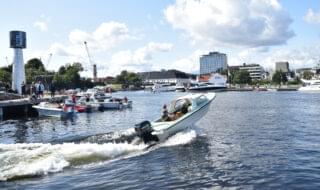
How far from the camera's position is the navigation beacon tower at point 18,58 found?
92875mm

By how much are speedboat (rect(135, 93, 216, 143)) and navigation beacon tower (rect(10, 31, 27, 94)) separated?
66295 millimetres

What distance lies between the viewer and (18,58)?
9531 cm

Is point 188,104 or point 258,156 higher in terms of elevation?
point 188,104

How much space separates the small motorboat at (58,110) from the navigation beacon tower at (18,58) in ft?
120

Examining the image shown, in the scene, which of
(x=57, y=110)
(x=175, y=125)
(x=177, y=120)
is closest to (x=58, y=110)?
(x=57, y=110)

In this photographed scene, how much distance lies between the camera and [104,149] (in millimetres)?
23406

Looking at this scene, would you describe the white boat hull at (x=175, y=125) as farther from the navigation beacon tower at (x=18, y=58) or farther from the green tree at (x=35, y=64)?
the green tree at (x=35, y=64)

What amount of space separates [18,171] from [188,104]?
15.7 metres

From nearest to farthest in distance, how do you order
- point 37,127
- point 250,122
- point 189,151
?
point 189,151 → point 250,122 → point 37,127

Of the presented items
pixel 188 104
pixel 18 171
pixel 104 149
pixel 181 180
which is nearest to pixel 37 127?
pixel 188 104

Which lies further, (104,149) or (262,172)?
(104,149)

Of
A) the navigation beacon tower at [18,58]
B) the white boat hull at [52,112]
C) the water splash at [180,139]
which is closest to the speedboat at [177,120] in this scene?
the water splash at [180,139]

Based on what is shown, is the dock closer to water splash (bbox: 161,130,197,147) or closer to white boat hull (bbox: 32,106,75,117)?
white boat hull (bbox: 32,106,75,117)

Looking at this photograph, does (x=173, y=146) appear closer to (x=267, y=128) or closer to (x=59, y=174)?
(x=59, y=174)
